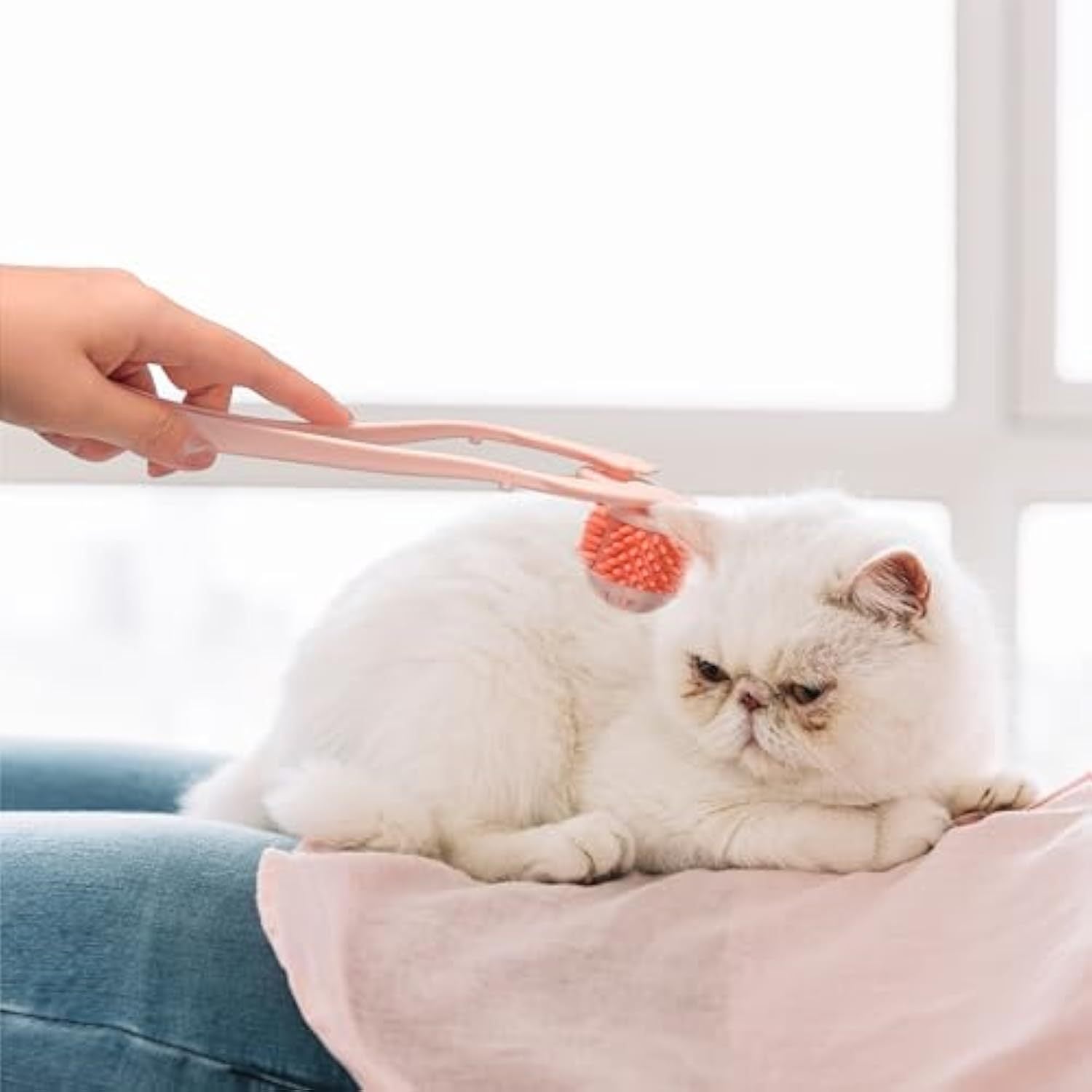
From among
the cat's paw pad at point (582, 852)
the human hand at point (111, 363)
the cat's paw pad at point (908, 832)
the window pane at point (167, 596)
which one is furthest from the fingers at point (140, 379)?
the window pane at point (167, 596)

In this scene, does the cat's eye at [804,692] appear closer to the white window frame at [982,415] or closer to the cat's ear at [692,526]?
the cat's ear at [692,526]

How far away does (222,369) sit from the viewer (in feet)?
3.86

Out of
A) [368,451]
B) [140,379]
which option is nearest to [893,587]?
[368,451]

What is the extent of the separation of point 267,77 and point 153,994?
5.02 ft

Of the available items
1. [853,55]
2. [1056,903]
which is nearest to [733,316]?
[853,55]

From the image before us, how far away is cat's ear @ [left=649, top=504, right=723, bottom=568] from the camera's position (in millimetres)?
1363

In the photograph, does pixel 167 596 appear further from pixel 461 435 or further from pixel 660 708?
pixel 461 435

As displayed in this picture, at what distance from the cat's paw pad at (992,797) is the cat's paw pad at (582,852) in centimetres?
25

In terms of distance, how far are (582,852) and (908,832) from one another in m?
0.24

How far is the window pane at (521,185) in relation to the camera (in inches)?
94.6

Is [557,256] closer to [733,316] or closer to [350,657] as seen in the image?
[733,316]

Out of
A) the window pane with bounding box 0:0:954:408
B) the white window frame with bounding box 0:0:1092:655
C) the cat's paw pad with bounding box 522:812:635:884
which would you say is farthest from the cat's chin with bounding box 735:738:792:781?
the window pane with bounding box 0:0:954:408

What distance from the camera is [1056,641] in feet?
8.01

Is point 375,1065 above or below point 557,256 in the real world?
below
